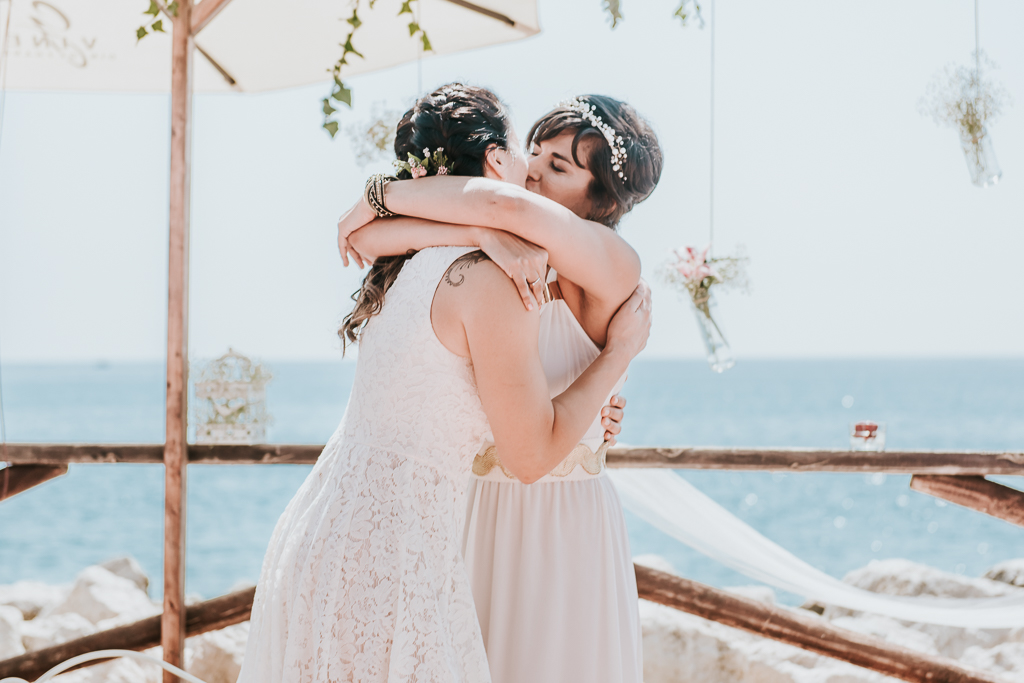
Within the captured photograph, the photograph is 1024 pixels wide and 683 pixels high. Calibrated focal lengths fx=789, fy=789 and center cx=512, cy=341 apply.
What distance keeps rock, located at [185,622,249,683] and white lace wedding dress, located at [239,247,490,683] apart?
311 centimetres

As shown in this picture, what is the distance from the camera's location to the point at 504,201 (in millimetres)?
1292

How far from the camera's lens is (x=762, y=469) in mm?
2715

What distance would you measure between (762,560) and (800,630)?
13.5 inches

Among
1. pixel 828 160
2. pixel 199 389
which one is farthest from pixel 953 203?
pixel 199 389

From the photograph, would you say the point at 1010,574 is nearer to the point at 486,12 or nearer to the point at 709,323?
the point at 709,323

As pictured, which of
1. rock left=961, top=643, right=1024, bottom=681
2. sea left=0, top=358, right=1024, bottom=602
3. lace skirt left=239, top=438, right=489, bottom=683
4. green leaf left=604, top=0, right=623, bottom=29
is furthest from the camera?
sea left=0, top=358, right=1024, bottom=602

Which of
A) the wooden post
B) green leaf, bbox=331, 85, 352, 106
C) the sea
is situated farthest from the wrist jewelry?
the sea

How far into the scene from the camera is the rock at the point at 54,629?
17.6ft

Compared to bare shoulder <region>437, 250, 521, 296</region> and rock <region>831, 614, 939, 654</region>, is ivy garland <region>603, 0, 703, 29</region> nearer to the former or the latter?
bare shoulder <region>437, 250, 521, 296</region>

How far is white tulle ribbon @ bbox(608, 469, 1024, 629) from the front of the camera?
294cm

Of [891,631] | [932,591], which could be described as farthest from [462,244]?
[932,591]

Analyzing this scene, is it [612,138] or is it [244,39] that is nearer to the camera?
[612,138]

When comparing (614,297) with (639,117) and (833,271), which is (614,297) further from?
(833,271)

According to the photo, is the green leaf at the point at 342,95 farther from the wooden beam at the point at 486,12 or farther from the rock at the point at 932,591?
the rock at the point at 932,591
